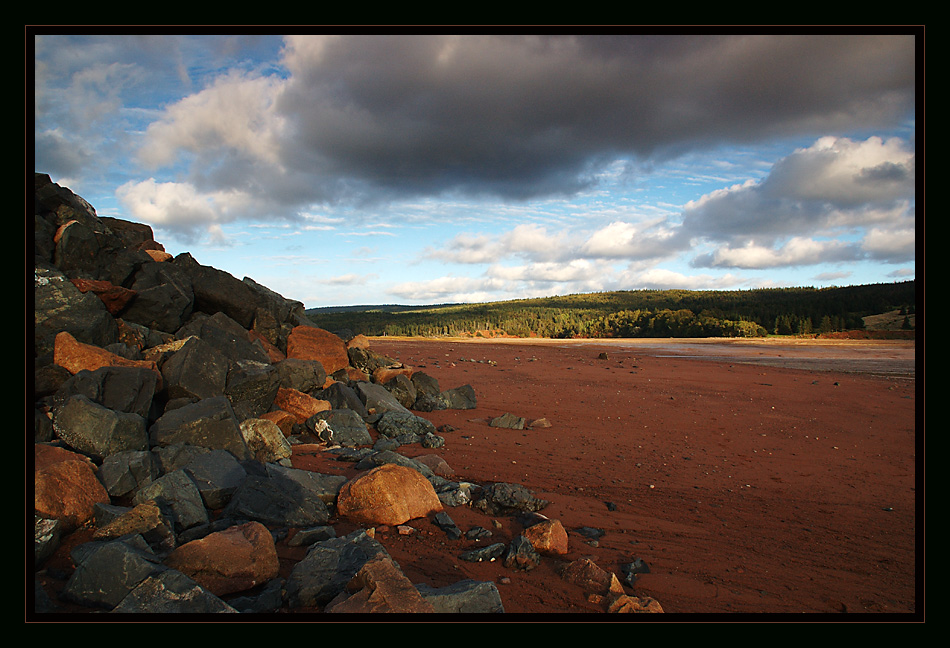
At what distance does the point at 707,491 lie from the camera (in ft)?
21.8

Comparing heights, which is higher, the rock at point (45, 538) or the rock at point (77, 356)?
the rock at point (77, 356)

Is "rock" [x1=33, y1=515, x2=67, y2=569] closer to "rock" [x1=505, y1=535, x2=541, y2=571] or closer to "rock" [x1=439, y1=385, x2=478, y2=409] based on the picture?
"rock" [x1=505, y1=535, x2=541, y2=571]

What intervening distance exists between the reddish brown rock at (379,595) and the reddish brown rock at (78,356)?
5586 mm

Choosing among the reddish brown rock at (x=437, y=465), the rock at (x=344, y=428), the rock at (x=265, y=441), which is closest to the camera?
the rock at (x=265, y=441)

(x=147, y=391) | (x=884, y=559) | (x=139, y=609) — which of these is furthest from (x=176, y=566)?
(x=884, y=559)

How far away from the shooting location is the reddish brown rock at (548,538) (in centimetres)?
441

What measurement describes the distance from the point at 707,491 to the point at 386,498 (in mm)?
4772

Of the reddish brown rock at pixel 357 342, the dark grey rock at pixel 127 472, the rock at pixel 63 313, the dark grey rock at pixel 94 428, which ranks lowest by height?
the dark grey rock at pixel 127 472

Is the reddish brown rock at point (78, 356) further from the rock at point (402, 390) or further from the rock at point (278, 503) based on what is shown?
the rock at point (402, 390)

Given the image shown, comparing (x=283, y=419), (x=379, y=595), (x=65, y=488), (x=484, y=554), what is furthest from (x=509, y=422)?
(x=65, y=488)

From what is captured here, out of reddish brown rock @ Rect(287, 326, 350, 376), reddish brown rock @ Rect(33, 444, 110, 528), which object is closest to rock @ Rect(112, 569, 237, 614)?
reddish brown rock @ Rect(33, 444, 110, 528)

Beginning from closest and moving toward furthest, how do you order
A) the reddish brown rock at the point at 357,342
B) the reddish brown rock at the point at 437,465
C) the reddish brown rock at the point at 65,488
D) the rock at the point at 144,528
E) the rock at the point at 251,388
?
the rock at the point at 144,528 → the reddish brown rock at the point at 65,488 → the reddish brown rock at the point at 437,465 → the rock at the point at 251,388 → the reddish brown rock at the point at 357,342

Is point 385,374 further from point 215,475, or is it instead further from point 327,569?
point 327,569

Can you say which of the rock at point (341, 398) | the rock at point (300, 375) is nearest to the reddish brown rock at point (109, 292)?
the rock at point (300, 375)
